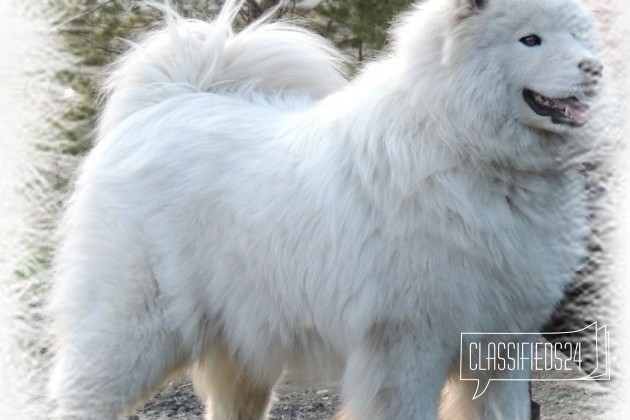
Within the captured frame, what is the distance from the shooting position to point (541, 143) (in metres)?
3.06

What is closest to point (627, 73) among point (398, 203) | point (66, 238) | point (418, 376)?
point (398, 203)

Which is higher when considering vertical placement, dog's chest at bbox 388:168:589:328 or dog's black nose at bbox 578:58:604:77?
dog's black nose at bbox 578:58:604:77

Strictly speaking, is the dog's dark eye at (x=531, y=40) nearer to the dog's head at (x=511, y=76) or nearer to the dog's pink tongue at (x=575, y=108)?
the dog's head at (x=511, y=76)

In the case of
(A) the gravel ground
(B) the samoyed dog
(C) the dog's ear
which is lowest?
(A) the gravel ground

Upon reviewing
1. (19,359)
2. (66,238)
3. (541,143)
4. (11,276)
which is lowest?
(19,359)

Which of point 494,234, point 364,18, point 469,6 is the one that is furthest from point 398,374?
point 364,18

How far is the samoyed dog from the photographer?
3061 millimetres

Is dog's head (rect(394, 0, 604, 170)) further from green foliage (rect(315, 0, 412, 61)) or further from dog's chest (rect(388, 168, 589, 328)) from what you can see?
green foliage (rect(315, 0, 412, 61))

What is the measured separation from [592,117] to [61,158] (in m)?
2.84

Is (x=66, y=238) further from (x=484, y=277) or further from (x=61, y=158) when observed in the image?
(x=484, y=277)

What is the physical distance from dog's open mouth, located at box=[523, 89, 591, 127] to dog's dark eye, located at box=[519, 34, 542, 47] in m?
0.14

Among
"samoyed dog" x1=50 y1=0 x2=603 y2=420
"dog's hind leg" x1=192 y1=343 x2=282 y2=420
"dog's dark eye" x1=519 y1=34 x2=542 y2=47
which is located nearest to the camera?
"dog's dark eye" x1=519 y1=34 x2=542 y2=47

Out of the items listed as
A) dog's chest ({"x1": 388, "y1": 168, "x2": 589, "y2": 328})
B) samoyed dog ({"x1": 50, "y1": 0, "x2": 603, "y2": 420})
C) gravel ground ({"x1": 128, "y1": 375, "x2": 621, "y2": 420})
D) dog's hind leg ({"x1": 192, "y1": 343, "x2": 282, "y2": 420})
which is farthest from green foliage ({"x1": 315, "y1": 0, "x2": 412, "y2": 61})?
dog's chest ({"x1": 388, "y1": 168, "x2": 589, "y2": 328})

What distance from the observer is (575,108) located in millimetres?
2965
